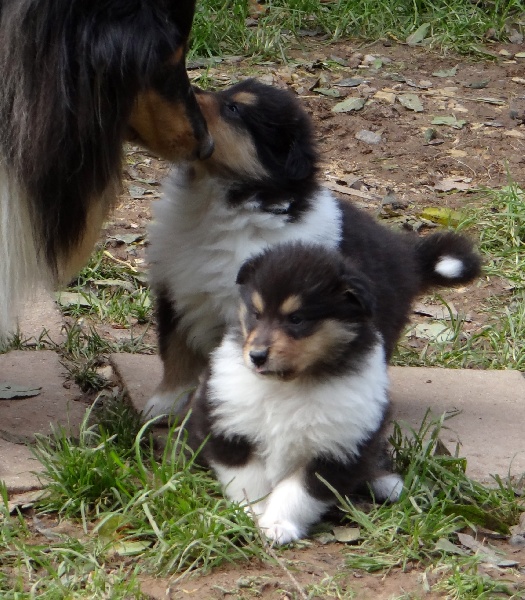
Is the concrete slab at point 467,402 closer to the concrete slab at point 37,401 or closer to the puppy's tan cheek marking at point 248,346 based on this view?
the concrete slab at point 37,401

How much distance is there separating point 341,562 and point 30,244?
1.42 m

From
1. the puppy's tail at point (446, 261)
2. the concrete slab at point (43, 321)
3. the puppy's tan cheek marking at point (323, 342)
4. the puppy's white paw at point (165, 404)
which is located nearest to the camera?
the puppy's tan cheek marking at point (323, 342)

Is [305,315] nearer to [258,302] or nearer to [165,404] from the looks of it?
[258,302]

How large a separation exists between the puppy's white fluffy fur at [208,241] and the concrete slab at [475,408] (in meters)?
0.77

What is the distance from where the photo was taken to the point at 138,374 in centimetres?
427

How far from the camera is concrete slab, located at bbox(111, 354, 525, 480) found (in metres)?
3.76

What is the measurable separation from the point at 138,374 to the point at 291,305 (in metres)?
1.38

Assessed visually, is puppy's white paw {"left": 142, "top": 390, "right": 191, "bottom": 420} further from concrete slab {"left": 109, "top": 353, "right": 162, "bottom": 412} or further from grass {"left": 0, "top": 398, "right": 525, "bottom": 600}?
grass {"left": 0, "top": 398, "right": 525, "bottom": 600}

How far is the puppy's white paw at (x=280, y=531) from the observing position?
3.01 metres

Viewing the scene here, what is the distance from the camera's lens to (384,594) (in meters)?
2.82

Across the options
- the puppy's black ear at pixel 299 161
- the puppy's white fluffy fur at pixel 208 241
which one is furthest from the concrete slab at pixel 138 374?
the puppy's black ear at pixel 299 161

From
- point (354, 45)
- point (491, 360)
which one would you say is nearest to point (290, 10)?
point (354, 45)

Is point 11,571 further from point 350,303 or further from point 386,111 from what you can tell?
point 386,111

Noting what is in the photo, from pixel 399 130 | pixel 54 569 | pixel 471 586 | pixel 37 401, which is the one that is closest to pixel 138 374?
pixel 37 401
